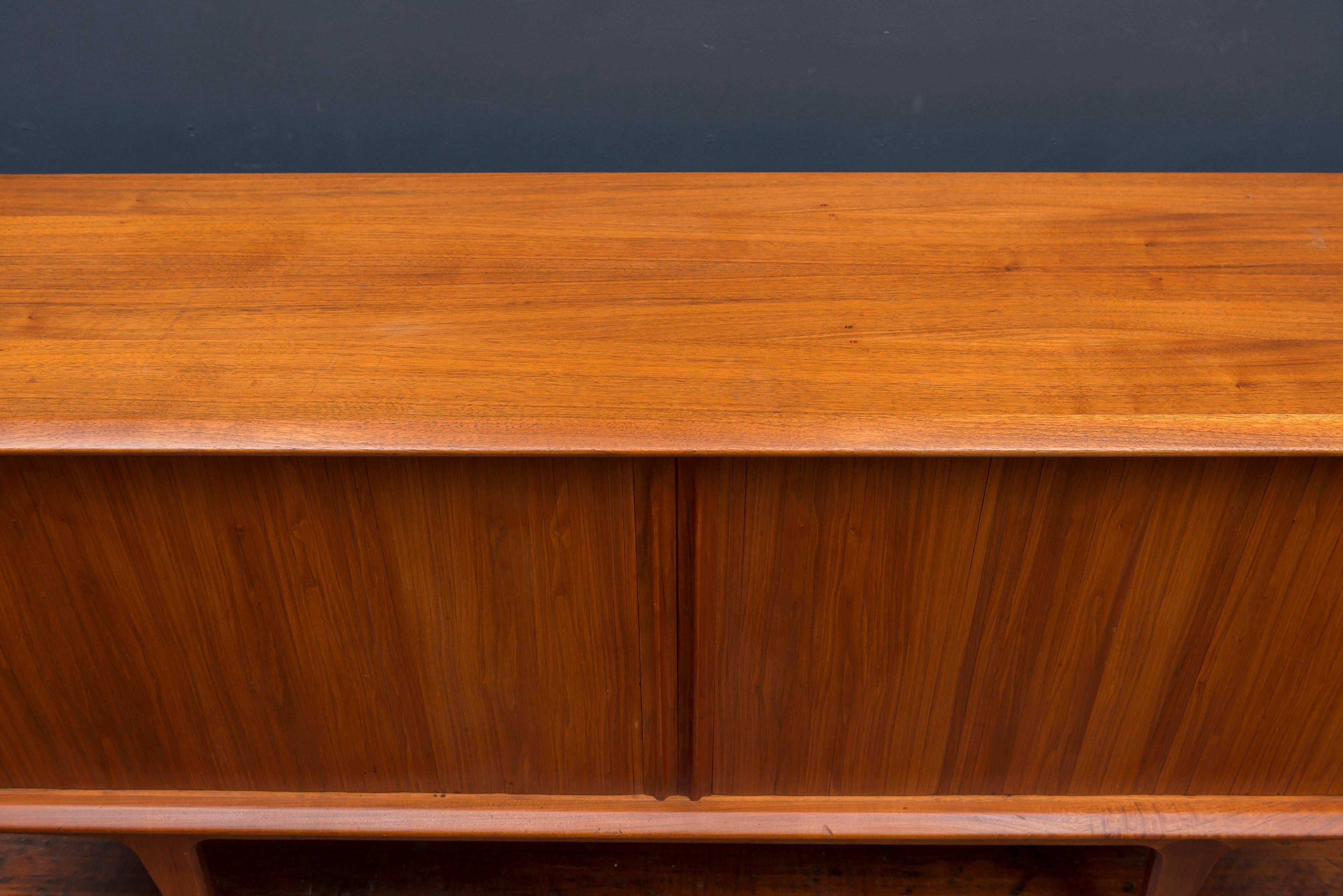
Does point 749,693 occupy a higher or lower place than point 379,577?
lower

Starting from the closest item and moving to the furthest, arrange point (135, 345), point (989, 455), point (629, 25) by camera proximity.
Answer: point (989, 455), point (135, 345), point (629, 25)

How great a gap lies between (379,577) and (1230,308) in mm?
770

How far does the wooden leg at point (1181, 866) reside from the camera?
0.97 metres

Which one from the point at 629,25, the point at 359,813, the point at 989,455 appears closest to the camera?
the point at 989,455

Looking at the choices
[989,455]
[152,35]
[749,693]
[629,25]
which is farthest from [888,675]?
[152,35]

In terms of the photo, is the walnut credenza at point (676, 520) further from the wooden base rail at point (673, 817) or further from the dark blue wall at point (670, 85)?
the dark blue wall at point (670, 85)

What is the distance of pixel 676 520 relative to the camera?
790mm

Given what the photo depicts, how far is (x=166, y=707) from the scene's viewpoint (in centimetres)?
90

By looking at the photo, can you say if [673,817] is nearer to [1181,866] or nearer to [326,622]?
[326,622]

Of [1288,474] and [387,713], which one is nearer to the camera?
[1288,474]

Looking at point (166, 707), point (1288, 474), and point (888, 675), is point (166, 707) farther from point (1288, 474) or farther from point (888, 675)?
point (1288, 474)

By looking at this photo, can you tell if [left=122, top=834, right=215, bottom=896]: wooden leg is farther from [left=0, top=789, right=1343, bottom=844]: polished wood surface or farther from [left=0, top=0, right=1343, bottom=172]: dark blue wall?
[left=0, top=0, right=1343, bottom=172]: dark blue wall

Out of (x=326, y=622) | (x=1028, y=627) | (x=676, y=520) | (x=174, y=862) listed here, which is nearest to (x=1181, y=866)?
(x=1028, y=627)

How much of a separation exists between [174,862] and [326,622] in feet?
1.24
